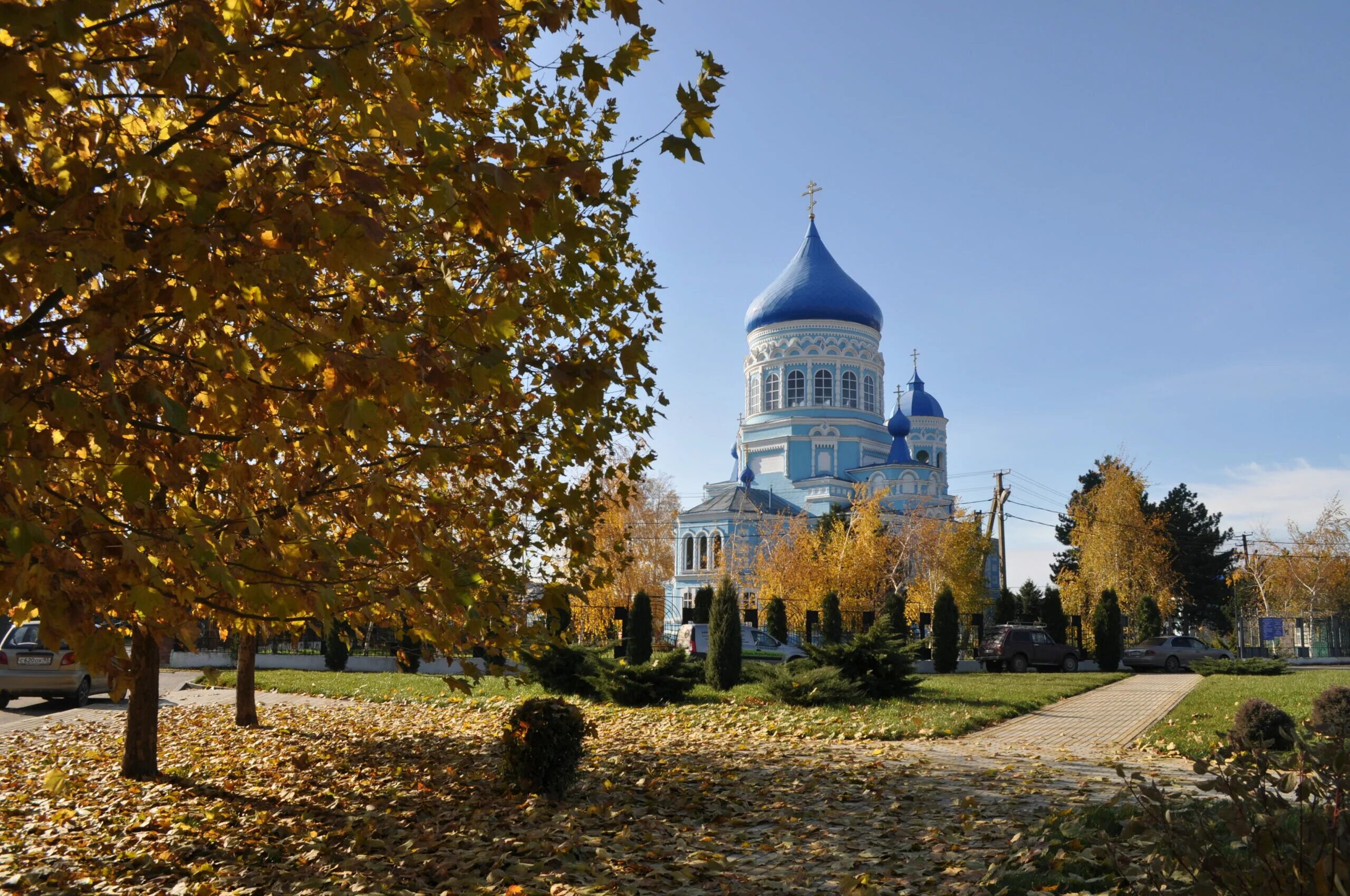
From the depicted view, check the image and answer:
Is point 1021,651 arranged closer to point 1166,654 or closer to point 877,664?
point 1166,654

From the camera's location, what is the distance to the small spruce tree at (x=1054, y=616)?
96.0 feet

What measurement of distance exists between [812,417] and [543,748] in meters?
46.5

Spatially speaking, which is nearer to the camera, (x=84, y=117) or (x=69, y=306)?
(x=84, y=117)

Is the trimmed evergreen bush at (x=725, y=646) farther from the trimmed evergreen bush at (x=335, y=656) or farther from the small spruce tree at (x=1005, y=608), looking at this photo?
the small spruce tree at (x=1005, y=608)

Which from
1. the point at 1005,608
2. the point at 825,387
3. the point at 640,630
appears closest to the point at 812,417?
Result: the point at 825,387

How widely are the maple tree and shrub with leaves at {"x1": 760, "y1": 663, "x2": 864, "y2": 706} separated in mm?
9873

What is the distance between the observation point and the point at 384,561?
5.14 m

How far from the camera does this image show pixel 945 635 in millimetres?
25234

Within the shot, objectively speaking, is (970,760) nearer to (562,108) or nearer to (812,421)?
(562,108)

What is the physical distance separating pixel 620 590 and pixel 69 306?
31.2m

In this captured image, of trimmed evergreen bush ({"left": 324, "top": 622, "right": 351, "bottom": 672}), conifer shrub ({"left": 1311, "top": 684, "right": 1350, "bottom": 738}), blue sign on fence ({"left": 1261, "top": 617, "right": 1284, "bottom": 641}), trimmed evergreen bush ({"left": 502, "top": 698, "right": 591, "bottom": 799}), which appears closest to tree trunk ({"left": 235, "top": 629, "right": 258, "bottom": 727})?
trimmed evergreen bush ({"left": 502, "top": 698, "right": 591, "bottom": 799})

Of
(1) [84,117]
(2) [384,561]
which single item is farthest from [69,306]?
(2) [384,561]

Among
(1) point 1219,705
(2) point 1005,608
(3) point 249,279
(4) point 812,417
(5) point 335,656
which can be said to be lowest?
(5) point 335,656

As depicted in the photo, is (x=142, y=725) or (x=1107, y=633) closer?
(x=142, y=725)
